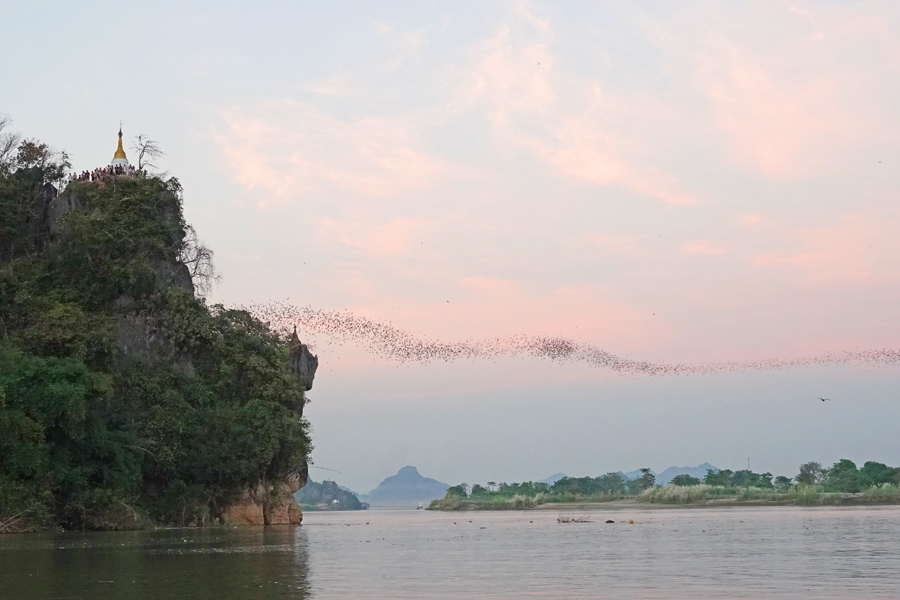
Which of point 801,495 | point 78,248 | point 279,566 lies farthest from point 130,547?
point 801,495

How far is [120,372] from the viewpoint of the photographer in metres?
68.8

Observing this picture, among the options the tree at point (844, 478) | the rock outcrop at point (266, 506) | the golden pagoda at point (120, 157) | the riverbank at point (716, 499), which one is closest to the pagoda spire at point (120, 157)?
the golden pagoda at point (120, 157)

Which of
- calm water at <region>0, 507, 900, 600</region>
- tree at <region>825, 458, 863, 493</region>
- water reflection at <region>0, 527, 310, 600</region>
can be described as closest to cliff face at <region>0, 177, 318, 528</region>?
calm water at <region>0, 507, 900, 600</region>

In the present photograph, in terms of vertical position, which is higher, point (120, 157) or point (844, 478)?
point (120, 157)

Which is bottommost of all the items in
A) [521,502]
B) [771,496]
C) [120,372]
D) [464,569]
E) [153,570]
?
[521,502]

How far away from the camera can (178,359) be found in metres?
77.3

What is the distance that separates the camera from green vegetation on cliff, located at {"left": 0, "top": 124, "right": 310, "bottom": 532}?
54562 mm

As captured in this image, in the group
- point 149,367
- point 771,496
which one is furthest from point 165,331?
point 771,496

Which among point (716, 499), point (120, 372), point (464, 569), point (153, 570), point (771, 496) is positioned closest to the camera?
point (153, 570)

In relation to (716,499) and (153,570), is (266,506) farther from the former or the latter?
(716,499)

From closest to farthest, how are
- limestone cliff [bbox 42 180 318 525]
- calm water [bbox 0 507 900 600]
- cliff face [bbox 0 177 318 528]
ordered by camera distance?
calm water [bbox 0 507 900 600] → cliff face [bbox 0 177 318 528] → limestone cliff [bbox 42 180 318 525]

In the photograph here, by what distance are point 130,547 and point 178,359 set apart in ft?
133

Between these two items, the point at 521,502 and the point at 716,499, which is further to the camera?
the point at 521,502

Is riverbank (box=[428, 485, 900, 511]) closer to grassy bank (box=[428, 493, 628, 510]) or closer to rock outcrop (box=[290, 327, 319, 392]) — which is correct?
grassy bank (box=[428, 493, 628, 510])
